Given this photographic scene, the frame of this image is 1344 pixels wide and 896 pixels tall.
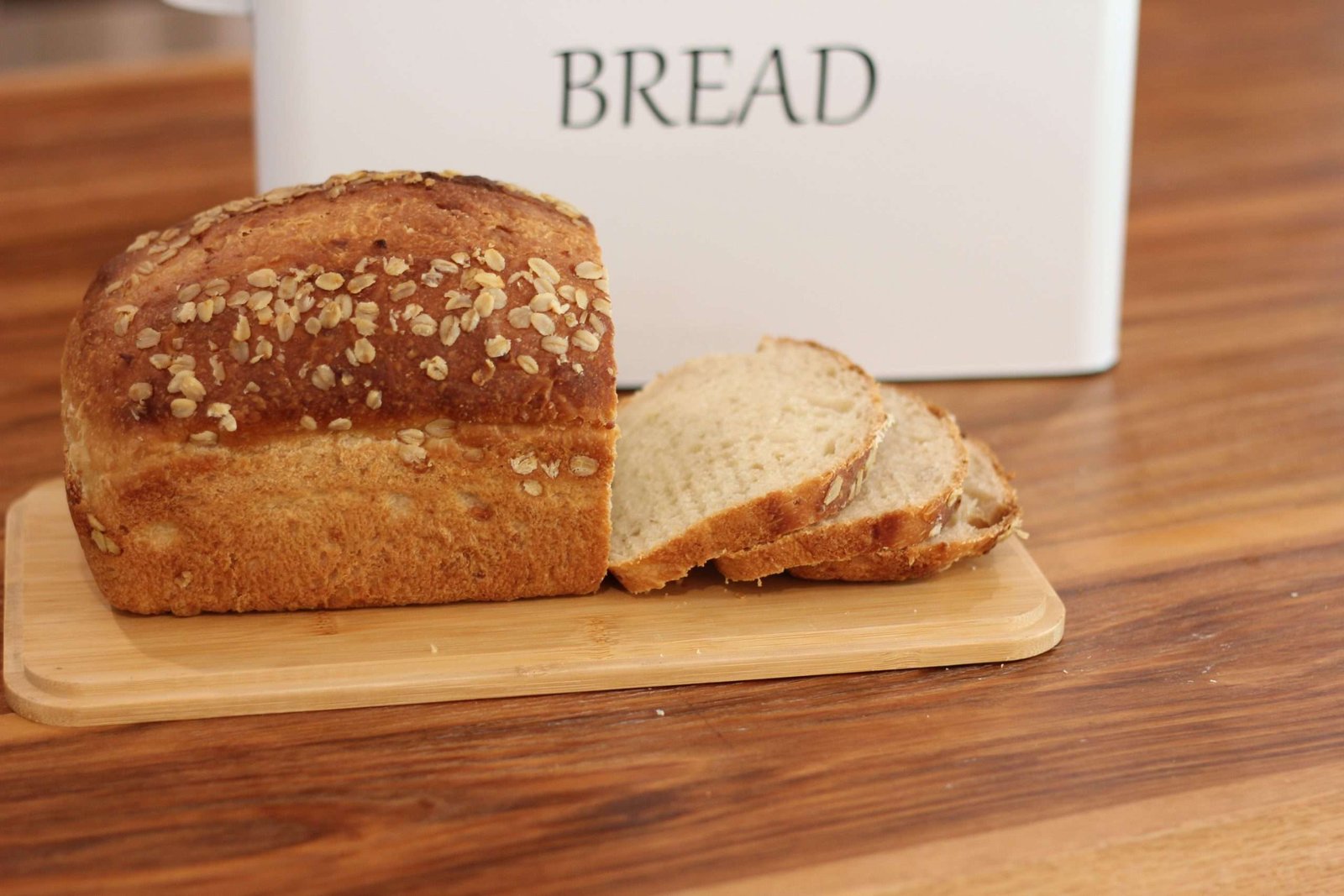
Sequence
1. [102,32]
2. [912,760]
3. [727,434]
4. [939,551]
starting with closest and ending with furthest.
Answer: [912,760], [939,551], [727,434], [102,32]

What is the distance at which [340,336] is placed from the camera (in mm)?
1381

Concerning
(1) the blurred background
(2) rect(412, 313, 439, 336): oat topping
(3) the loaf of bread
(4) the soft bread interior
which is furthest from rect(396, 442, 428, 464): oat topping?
(1) the blurred background

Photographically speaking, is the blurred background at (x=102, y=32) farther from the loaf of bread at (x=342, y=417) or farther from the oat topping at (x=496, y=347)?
the oat topping at (x=496, y=347)

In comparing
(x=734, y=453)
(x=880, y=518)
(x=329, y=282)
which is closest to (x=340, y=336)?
(x=329, y=282)

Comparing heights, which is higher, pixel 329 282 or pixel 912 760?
pixel 329 282

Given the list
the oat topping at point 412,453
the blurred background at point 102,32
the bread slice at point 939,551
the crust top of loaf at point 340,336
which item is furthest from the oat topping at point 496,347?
the blurred background at point 102,32

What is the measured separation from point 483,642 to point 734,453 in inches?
13.4

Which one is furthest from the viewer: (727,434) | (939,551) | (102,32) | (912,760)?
(102,32)

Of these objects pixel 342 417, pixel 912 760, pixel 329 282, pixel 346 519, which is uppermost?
pixel 329 282

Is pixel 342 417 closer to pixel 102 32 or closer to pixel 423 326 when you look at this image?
pixel 423 326

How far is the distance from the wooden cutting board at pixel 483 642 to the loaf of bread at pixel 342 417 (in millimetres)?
38

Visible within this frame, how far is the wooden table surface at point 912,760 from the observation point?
3.76 ft

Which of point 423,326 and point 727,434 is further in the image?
point 727,434

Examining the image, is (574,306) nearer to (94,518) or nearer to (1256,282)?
(94,518)
